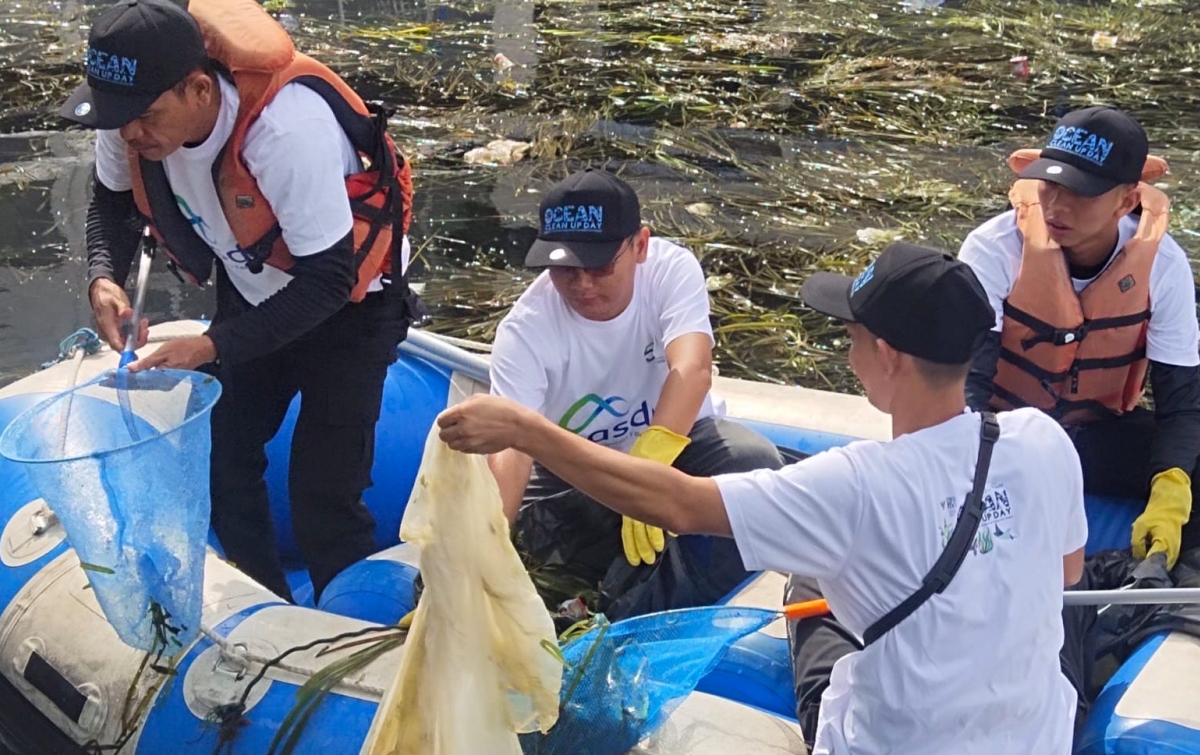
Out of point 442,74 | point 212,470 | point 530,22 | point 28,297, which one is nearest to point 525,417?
point 212,470

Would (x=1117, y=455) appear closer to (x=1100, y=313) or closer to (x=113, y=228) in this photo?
(x=1100, y=313)

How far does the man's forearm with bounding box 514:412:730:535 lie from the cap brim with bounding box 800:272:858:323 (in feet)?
1.16

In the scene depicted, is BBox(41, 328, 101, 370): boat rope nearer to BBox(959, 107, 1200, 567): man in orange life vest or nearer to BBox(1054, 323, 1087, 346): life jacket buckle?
BBox(959, 107, 1200, 567): man in orange life vest

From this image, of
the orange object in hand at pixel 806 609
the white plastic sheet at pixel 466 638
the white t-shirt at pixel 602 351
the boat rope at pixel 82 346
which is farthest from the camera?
the boat rope at pixel 82 346

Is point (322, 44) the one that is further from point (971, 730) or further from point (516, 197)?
point (971, 730)

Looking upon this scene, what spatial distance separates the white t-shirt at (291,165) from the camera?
105 inches

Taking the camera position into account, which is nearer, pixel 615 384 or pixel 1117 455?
pixel 615 384

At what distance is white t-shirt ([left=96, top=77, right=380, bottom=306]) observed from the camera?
2.67 meters

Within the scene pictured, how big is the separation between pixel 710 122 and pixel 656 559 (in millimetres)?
4972

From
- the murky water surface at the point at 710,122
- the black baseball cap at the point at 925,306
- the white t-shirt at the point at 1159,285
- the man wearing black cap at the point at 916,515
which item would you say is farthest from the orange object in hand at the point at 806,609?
the murky water surface at the point at 710,122

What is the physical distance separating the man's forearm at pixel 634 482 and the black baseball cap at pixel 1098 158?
59.8 inches

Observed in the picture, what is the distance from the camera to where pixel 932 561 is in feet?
6.14

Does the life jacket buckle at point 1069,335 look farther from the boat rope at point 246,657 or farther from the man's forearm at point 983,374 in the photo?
the boat rope at point 246,657

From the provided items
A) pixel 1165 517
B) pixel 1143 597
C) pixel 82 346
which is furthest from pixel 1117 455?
pixel 82 346
